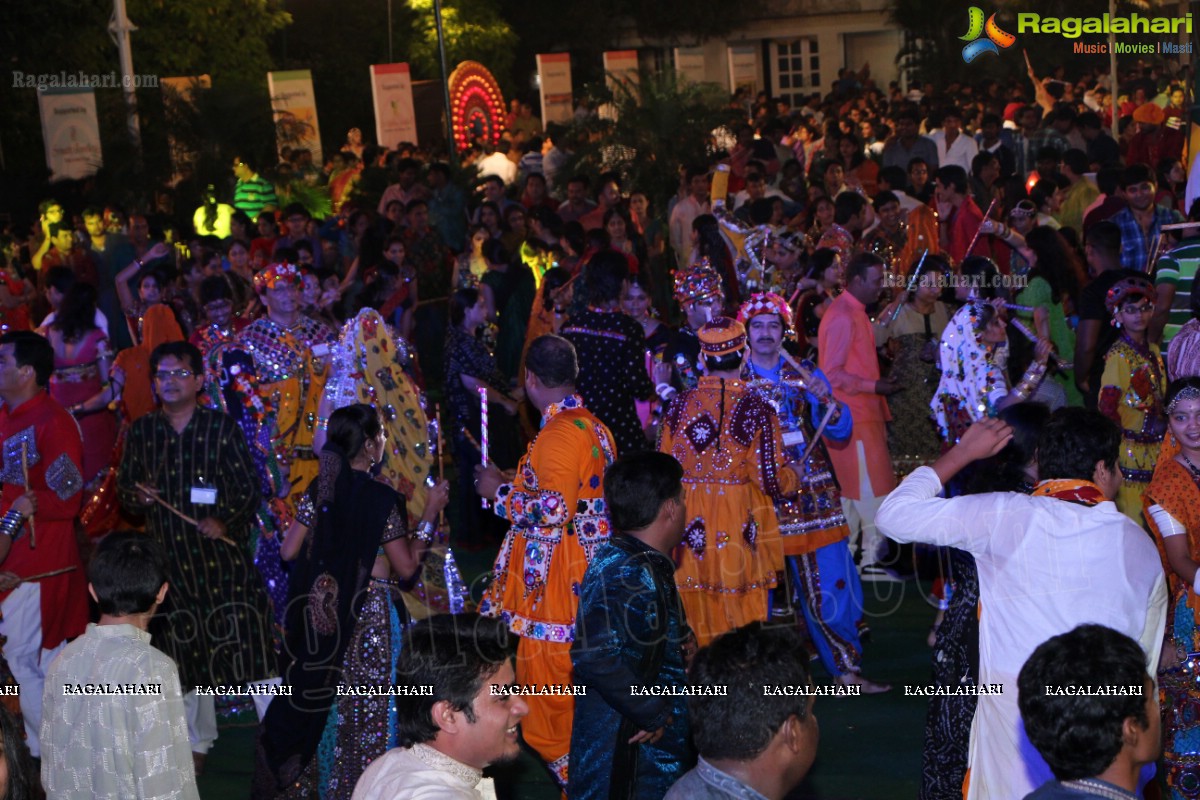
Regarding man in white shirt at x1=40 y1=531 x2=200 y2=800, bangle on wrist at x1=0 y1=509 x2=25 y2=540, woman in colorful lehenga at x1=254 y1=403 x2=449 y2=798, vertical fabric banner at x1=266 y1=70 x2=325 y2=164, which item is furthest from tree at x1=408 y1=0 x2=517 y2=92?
man in white shirt at x1=40 y1=531 x2=200 y2=800

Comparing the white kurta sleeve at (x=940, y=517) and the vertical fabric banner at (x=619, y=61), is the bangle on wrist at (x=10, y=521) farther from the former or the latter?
the vertical fabric banner at (x=619, y=61)

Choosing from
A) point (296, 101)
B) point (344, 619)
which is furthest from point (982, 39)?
point (344, 619)

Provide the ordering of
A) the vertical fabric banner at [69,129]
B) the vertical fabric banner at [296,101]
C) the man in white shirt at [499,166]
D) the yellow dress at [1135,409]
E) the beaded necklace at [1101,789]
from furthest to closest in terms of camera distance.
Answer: the vertical fabric banner at [296,101]
the man in white shirt at [499,166]
the vertical fabric banner at [69,129]
the yellow dress at [1135,409]
the beaded necklace at [1101,789]

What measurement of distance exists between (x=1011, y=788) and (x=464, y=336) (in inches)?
207

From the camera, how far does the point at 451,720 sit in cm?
302

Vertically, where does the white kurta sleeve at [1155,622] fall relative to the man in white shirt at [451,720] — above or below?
below

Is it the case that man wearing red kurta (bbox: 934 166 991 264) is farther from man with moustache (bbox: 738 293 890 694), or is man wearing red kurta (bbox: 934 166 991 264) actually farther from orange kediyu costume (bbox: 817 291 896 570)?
man with moustache (bbox: 738 293 890 694)

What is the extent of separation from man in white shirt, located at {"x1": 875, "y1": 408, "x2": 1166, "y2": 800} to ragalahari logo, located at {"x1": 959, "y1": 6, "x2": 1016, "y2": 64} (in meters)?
16.0

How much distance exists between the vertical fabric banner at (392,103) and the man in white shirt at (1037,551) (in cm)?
1836

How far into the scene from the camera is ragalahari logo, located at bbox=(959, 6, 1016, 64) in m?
21.4

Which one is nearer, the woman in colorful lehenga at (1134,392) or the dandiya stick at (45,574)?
the dandiya stick at (45,574)

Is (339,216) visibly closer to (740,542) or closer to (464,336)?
(464,336)

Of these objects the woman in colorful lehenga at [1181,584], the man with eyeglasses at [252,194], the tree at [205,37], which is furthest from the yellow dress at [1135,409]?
the tree at [205,37]

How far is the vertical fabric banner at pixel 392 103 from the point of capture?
847 inches
